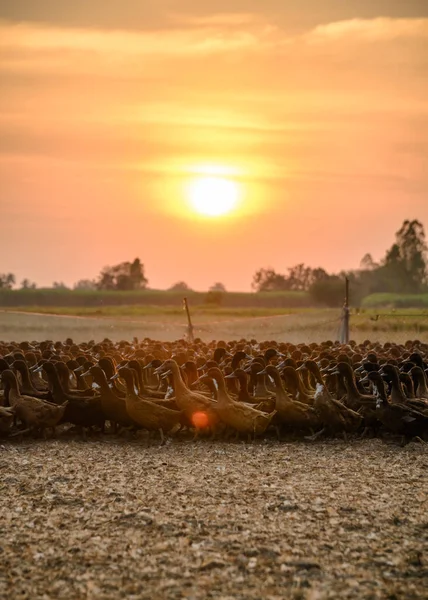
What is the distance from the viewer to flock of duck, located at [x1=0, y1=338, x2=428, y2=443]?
44.2 ft

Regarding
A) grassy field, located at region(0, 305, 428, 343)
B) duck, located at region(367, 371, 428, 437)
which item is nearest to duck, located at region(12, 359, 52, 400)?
duck, located at region(367, 371, 428, 437)

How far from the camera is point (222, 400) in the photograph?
44.4ft

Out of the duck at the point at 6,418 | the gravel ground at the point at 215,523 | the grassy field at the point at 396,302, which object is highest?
the grassy field at the point at 396,302

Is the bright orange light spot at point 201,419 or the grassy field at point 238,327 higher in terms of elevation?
the grassy field at point 238,327

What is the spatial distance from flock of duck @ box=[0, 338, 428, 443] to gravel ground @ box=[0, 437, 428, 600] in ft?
2.26

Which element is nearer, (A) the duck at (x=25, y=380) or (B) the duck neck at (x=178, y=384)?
(B) the duck neck at (x=178, y=384)

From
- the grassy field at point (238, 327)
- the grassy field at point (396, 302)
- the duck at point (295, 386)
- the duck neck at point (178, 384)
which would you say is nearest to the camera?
the duck neck at point (178, 384)

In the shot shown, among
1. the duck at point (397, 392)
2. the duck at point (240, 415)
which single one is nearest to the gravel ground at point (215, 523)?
the duck at point (240, 415)

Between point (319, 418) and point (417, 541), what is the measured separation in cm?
485

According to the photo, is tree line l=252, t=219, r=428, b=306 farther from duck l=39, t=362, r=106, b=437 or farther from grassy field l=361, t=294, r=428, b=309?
duck l=39, t=362, r=106, b=437

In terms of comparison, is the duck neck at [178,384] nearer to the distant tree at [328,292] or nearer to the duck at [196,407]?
the duck at [196,407]

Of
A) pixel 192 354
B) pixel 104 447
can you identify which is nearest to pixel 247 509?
pixel 104 447

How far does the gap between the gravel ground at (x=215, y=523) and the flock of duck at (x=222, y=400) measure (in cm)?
69

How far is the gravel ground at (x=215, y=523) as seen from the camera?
7.92 metres
